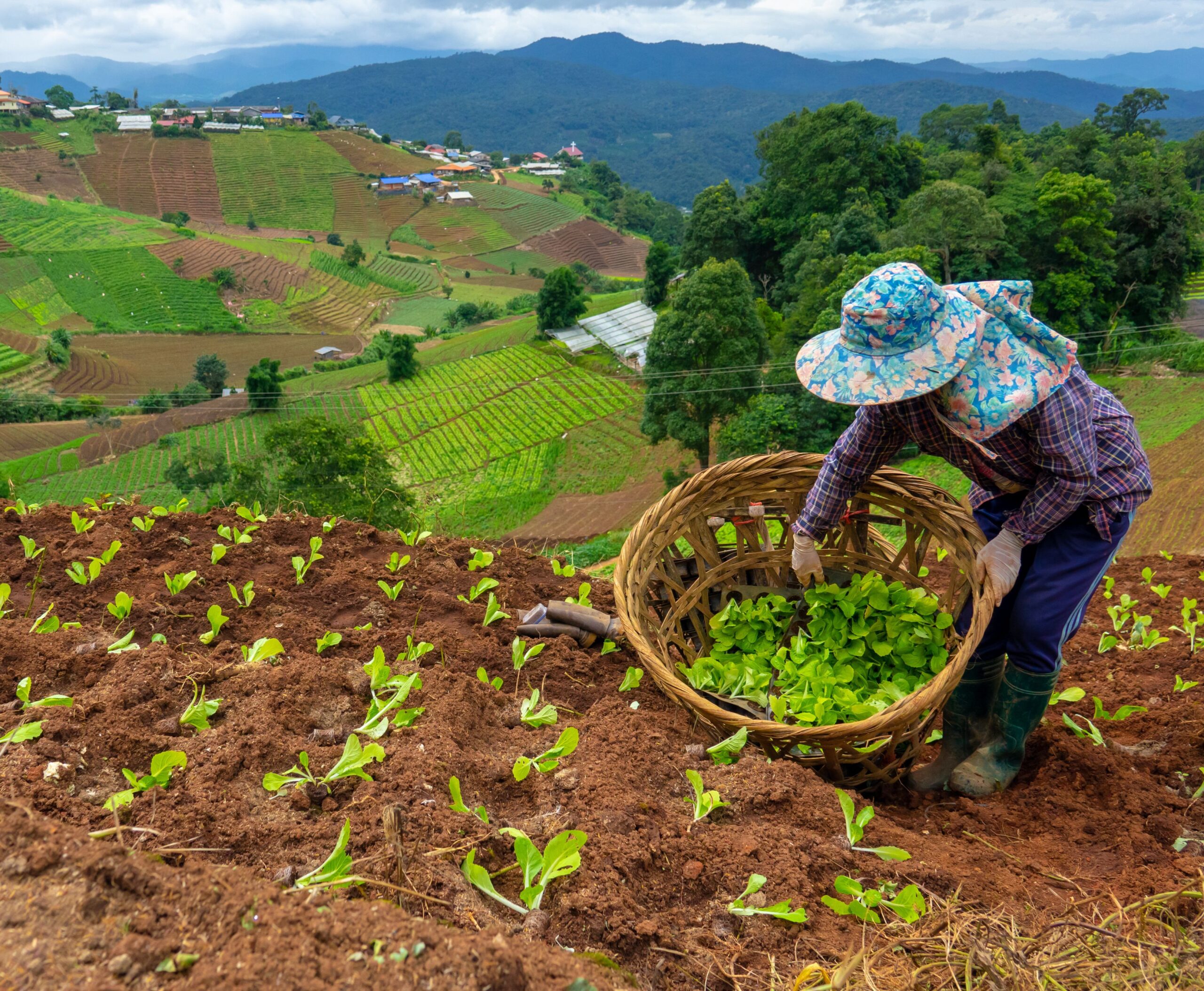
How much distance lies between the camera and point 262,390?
46.3 m

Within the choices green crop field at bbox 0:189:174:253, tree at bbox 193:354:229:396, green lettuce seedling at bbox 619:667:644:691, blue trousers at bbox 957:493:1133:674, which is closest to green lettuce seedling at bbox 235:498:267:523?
green lettuce seedling at bbox 619:667:644:691

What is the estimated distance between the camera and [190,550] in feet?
11.0

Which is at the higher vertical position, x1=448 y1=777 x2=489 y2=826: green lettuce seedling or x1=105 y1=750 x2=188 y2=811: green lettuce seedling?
x1=105 y1=750 x2=188 y2=811: green lettuce seedling

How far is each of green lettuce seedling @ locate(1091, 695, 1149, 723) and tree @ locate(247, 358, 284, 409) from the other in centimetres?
4758

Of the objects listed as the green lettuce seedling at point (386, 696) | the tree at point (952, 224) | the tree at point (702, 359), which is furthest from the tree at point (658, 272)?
the green lettuce seedling at point (386, 696)

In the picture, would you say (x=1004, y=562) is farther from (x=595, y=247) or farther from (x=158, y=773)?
(x=595, y=247)

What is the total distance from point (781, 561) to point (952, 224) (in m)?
31.6

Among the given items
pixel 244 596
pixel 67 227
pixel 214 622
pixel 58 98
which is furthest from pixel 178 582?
pixel 58 98

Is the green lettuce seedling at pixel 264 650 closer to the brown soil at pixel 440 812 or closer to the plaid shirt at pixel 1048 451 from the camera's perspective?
the brown soil at pixel 440 812

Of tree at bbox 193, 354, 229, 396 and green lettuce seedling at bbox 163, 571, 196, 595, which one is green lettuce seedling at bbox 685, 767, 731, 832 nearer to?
green lettuce seedling at bbox 163, 571, 196, 595

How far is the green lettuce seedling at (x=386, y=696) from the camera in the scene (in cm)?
212

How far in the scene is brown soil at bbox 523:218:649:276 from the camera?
89.6 meters

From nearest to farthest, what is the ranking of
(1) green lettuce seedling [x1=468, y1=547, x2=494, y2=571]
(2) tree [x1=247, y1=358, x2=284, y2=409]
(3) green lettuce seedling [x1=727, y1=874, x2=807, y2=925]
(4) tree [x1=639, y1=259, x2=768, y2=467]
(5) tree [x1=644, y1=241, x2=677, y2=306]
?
(3) green lettuce seedling [x1=727, y1=874, x2=807, y2=925]
(1) green lettuce seedling [x1=468, y1=547, x2=494, y2=571]
(4) tree [x1=639, y1=259, x2=768, y2=467]
(2) tree [x1=247, y1=358, x2=284, y2=409]
(5) tree [x1=644, y1=241, x2=677, y2=306]

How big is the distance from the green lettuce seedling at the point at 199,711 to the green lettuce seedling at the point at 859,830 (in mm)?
1679
